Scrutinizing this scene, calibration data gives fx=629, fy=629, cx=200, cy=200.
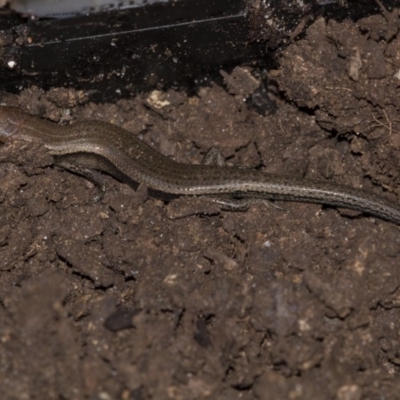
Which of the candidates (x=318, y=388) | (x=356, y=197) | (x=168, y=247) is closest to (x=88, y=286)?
(x=168, y=247)

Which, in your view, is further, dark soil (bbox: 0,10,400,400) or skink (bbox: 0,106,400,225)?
skink (bbox: 0,106,400,225)

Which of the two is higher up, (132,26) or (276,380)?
(132,26)

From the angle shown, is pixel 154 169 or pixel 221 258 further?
pixel 154 169

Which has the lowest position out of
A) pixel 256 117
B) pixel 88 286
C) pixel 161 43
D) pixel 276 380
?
pixel 88 286

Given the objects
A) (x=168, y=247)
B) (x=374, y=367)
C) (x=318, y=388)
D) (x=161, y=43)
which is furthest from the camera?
(x=161, y=43)

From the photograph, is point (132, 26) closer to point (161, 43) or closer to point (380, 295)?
point (161, 43)
